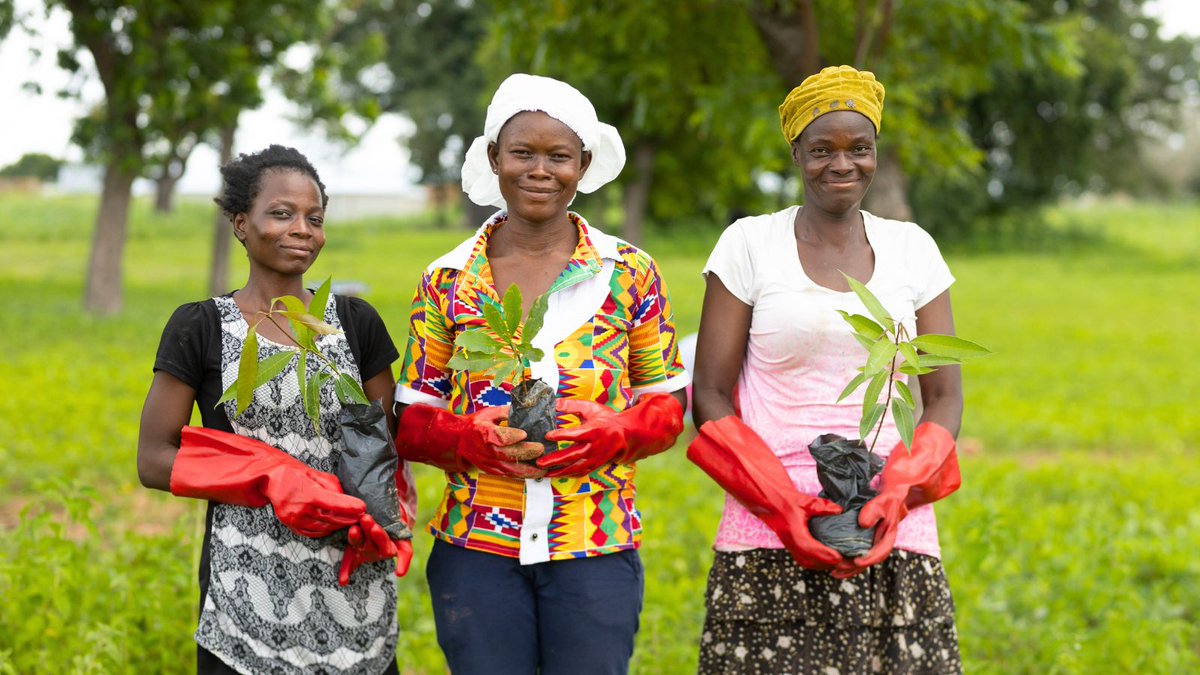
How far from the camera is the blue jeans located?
2480 mm

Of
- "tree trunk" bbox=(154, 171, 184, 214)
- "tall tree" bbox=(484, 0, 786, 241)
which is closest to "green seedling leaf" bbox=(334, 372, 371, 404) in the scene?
"tall tree" bbox=(484, 0, 786, 241)

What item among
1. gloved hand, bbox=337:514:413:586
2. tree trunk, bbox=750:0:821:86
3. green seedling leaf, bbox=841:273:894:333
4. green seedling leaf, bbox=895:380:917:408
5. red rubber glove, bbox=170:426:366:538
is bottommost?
gloved hand, bbox=337:514:413:586

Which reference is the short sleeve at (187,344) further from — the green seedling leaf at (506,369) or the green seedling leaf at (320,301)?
the green seedling leaf at (506,369)

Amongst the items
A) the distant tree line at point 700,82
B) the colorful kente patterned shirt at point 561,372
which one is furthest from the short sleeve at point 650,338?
the distant tree line at point 700,82

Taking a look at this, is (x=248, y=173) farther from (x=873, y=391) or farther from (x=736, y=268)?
(x=873, y=391)

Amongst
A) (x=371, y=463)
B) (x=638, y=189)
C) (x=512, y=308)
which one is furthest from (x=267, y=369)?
(x=638, y=189)

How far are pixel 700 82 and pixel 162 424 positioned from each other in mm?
5311

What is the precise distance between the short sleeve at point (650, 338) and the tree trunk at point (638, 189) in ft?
47.3

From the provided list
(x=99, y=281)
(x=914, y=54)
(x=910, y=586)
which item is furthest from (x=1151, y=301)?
(x=910, y=586)

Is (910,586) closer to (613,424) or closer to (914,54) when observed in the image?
(613,424)

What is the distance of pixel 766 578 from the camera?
2.65 m

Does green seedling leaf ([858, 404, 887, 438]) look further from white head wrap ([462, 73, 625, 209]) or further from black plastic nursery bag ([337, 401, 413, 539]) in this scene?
black plastic nursery bag ([337, 401, 413, 539])

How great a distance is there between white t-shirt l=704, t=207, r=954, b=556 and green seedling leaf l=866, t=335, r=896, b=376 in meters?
0.23

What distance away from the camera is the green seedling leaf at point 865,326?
236cm
